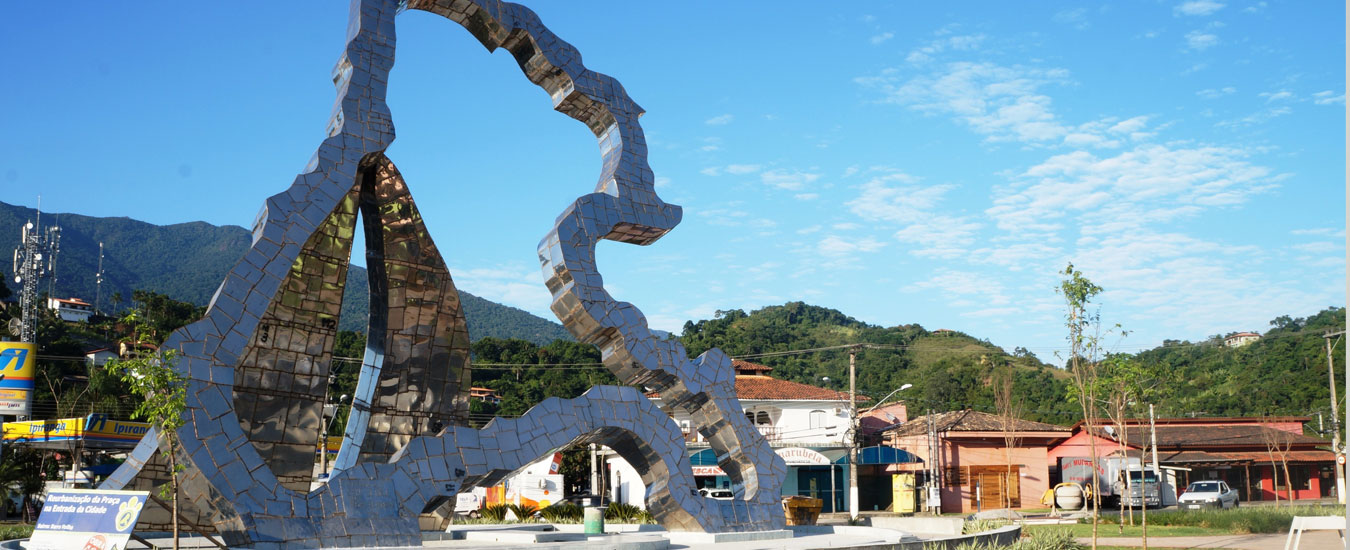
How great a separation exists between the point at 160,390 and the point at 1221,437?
52.9m

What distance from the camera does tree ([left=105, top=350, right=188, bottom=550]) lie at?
1297 centimetres

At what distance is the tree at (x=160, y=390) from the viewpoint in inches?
511

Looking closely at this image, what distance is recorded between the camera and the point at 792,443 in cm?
5391

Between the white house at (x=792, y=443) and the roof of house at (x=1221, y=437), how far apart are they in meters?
13.5

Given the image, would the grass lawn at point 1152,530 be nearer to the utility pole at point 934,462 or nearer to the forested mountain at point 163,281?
the utility pole at point 934,462

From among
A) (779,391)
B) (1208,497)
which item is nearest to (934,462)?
(1208,497)

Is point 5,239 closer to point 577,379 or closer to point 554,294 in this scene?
point 577,379

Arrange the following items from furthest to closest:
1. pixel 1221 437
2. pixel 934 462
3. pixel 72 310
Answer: pixel 72 310 → pixel 1221 437 → pixel 934 462

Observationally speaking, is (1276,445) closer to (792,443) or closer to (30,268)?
(792,443)

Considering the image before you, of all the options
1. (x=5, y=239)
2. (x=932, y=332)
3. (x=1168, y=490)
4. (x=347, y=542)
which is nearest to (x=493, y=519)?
(x=347, y=542)

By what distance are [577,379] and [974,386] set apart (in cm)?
2793

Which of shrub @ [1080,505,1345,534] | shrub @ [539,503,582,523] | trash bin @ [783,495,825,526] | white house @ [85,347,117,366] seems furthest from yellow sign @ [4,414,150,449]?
shrub @ [1080,505,1345,534]

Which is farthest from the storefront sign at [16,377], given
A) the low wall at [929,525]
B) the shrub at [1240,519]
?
the shrub at [1240,519]

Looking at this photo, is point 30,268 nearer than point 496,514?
No
